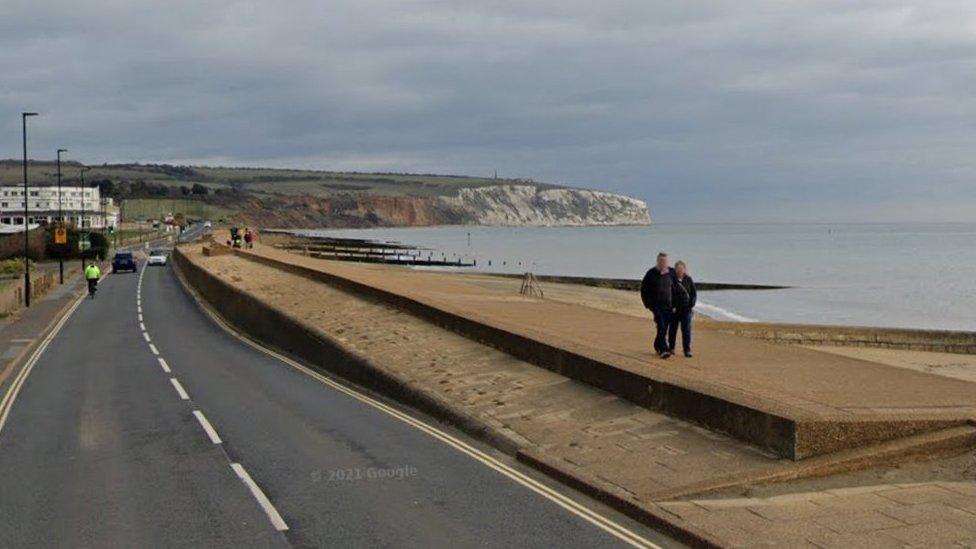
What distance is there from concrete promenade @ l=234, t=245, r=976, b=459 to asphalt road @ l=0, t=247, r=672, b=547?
249 cm

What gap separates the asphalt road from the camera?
375 inches

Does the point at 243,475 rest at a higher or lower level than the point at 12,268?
higher

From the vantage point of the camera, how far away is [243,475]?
476 inches

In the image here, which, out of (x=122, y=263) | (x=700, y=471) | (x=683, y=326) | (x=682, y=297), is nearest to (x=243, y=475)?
(x=700, y=471)

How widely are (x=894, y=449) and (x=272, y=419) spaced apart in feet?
31.2

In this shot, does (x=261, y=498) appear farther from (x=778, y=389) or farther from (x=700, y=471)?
(x=778, y=389)

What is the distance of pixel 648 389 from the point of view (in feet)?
44.6

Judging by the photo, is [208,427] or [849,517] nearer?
[849,517]

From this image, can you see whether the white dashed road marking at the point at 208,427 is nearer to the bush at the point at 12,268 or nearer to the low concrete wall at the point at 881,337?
the low concrete wall at the point at 881,337

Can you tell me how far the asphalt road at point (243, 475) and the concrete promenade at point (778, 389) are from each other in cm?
249

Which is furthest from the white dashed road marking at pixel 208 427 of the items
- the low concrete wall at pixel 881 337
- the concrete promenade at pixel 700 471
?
the low concrete wall at pixel 881 337

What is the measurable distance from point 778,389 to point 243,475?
714 centimetres

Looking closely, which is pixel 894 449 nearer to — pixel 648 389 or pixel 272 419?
pixel 648 389

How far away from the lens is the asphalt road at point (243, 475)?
9.53 meters
